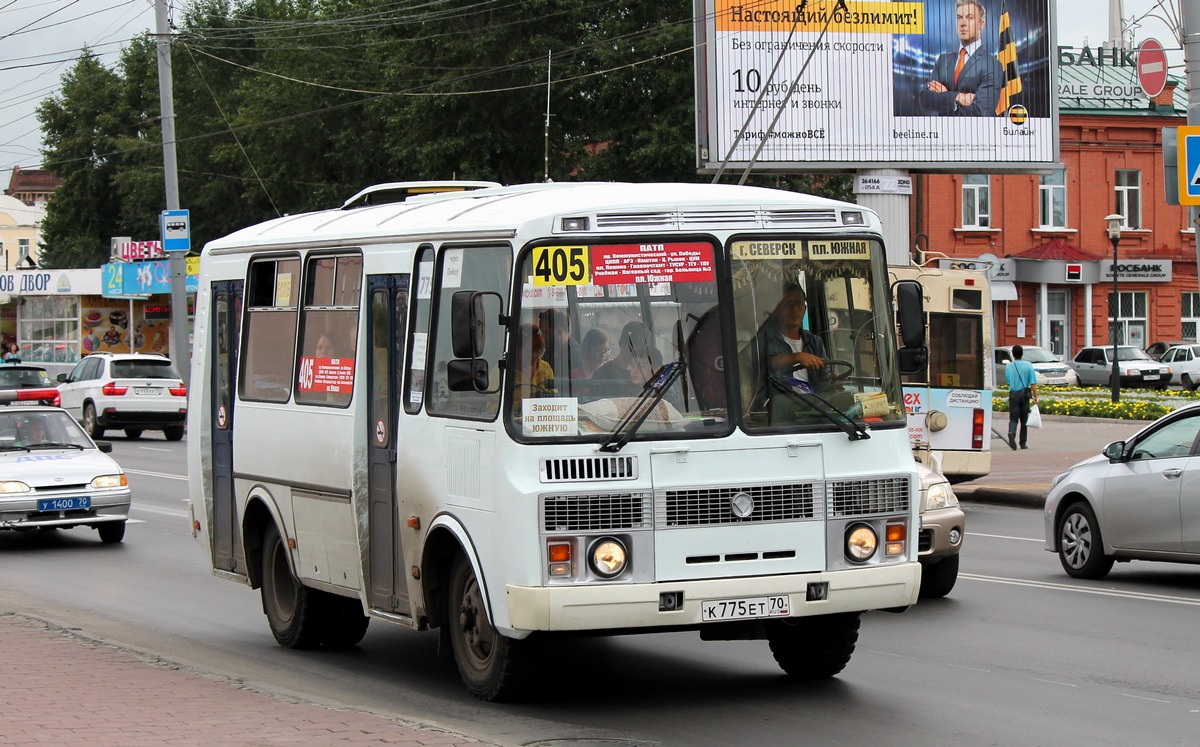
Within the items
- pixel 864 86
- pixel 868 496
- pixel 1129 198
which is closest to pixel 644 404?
Answer: pixel 868 496

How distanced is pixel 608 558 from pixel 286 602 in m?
3.98

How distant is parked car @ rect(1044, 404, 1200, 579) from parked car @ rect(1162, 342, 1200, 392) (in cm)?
4017

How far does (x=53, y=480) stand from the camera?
1756 cm

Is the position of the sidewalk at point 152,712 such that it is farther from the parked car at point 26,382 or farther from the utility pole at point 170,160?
the utility pole at point 170,160

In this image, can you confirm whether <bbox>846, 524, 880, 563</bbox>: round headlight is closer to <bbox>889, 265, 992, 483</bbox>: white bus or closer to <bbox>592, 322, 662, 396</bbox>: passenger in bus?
<bbox>592, 322, 662, 396</bbox>: passenger in bus

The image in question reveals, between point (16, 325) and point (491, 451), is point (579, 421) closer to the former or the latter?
point (491, 451)

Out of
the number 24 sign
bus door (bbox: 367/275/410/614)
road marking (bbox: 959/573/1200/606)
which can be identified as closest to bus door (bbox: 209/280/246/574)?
bus door (bbox: 367/275/410/614)

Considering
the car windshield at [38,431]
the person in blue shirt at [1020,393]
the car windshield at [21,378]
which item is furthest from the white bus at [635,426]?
the car windshield at [21,378]

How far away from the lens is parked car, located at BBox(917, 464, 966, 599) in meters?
12.2

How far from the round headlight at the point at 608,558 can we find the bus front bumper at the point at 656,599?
69mm

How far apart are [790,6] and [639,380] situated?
22269 millimetres

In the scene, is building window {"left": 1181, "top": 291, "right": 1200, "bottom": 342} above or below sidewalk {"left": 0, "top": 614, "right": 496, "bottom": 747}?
above

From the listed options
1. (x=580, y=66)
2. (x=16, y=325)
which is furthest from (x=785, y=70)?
(x=16, y=325)

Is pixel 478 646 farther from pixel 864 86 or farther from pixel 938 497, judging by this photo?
pixel 864 86
